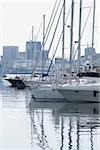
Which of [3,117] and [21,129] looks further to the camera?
[3,117]

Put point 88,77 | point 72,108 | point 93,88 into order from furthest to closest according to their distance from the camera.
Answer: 1. point 88,77
2. point 93,88
3. point 72,108

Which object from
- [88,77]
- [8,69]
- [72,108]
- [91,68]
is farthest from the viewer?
[8,69]

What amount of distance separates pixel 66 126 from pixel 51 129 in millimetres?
1243

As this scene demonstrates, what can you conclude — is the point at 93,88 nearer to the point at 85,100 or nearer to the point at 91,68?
the point at 85,100

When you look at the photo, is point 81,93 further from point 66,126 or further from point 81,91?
point 66,126

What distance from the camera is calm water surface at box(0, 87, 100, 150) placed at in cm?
1759

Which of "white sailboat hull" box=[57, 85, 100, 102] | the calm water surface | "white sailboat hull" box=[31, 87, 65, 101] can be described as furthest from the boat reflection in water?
"white sailboat hull" box=[31, 87, 65, 101]

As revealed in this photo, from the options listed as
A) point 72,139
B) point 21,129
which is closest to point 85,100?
point 21,129

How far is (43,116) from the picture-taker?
27.8m

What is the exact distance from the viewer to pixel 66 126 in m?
22.8

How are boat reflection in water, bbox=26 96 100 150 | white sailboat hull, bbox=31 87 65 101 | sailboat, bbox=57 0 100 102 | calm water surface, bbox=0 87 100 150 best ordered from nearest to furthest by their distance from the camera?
calm water surface, bbox=0 87 100 150
boat reflection in water, bbox=26 96 100 150
sailboat, bbox=57 0 100 102
white sailboat hull, bbox=31 87 65 101

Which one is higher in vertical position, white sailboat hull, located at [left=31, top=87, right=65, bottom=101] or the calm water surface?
white sailboat hull, located at [left=31, top=87, right=65, bottom=101]

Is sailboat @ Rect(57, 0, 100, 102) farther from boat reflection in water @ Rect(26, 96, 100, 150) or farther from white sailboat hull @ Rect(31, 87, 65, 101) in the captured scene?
boat reflection in water @ Rect(26, 96, 100, 150)

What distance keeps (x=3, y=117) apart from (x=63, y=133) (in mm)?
6776
